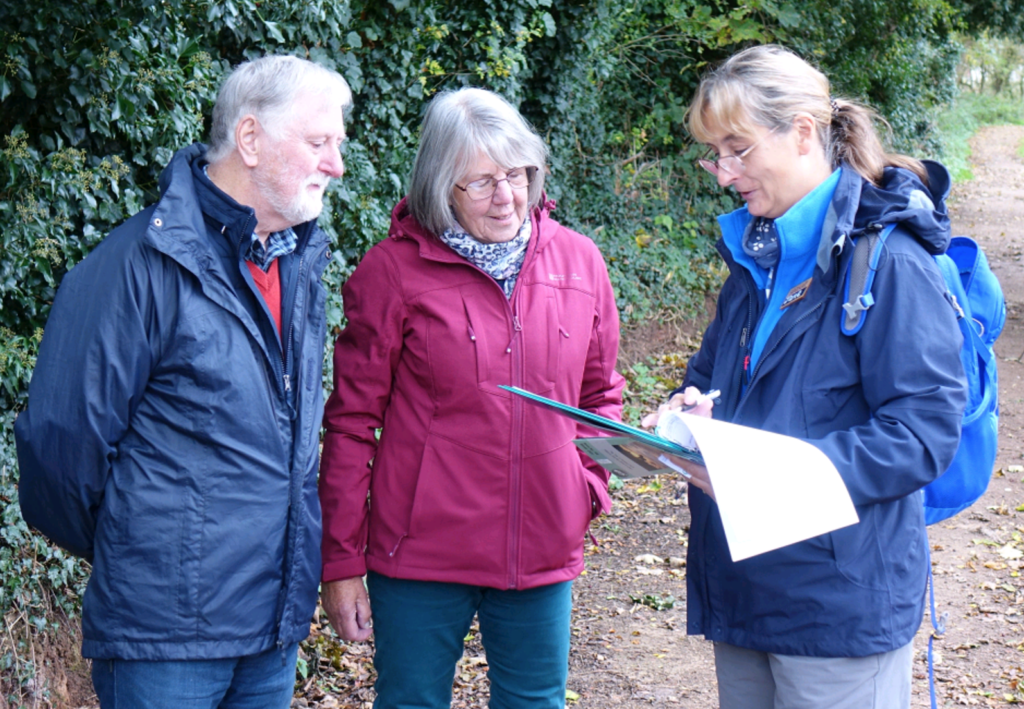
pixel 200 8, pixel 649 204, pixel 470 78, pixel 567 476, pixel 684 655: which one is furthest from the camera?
pixel 649 204

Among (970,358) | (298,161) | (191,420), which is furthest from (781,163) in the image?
(191,420)

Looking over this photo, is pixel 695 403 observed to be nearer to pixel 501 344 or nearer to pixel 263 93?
pixel 501 344

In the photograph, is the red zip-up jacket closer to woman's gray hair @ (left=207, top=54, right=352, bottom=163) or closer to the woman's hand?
the woman's hand

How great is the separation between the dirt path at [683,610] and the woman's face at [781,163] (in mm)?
→ 2759

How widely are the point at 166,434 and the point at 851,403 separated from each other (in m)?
1.52

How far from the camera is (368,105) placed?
229 inches

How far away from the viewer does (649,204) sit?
1123cm

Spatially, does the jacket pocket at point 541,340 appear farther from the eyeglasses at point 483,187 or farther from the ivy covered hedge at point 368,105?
the ivy covered hedge at point 368,105

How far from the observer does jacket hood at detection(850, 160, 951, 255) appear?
2.14 m

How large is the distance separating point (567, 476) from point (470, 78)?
15.6ft

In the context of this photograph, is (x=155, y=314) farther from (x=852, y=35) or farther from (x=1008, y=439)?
(x=852, y=35)

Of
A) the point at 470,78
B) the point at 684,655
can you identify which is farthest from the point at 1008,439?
the point at 470,78

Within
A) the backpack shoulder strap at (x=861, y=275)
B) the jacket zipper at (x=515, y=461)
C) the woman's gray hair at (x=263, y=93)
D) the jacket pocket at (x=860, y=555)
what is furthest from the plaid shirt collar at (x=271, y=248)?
the jacket pocket at (x=860, y=555)

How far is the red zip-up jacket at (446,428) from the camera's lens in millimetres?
2666
